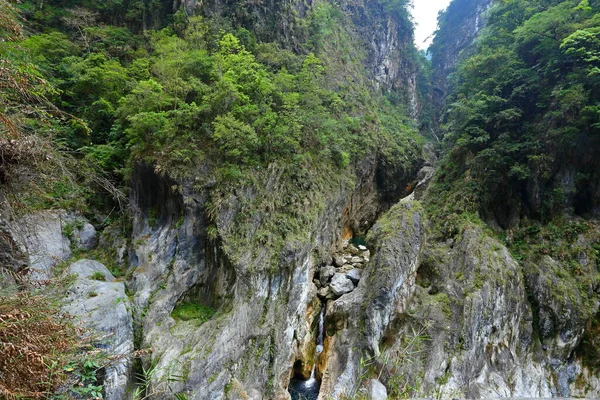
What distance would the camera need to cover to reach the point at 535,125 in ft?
49.1

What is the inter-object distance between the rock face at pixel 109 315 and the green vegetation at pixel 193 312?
5.10 feet

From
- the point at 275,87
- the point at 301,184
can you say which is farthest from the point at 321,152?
the point at 275,87

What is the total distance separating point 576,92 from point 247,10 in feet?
59.8

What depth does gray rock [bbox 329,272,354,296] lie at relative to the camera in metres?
13.5

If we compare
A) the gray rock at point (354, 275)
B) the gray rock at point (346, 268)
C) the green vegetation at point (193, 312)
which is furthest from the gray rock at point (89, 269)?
the gray rock at point (346, 268)

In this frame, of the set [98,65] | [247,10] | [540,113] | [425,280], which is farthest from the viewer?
[247,10]

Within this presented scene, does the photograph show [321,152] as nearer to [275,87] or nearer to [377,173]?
[275,87]

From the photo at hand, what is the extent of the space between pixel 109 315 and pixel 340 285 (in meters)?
9.12

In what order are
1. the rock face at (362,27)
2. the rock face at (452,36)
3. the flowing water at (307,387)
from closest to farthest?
1. the flowing water at (307,387)
2. the rock face at (362,27)
3. the rock face at (452,36)

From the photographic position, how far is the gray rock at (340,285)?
13539 mm

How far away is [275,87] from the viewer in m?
14.1

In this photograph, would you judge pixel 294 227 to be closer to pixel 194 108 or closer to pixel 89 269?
pixel 194 108

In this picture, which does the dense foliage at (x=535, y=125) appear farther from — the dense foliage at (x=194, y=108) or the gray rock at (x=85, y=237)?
the gray rock at (x=85, y=237)

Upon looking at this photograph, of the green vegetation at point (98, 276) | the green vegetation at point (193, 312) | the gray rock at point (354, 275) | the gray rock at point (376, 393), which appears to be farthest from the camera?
the gray rock at point (354, 275)
